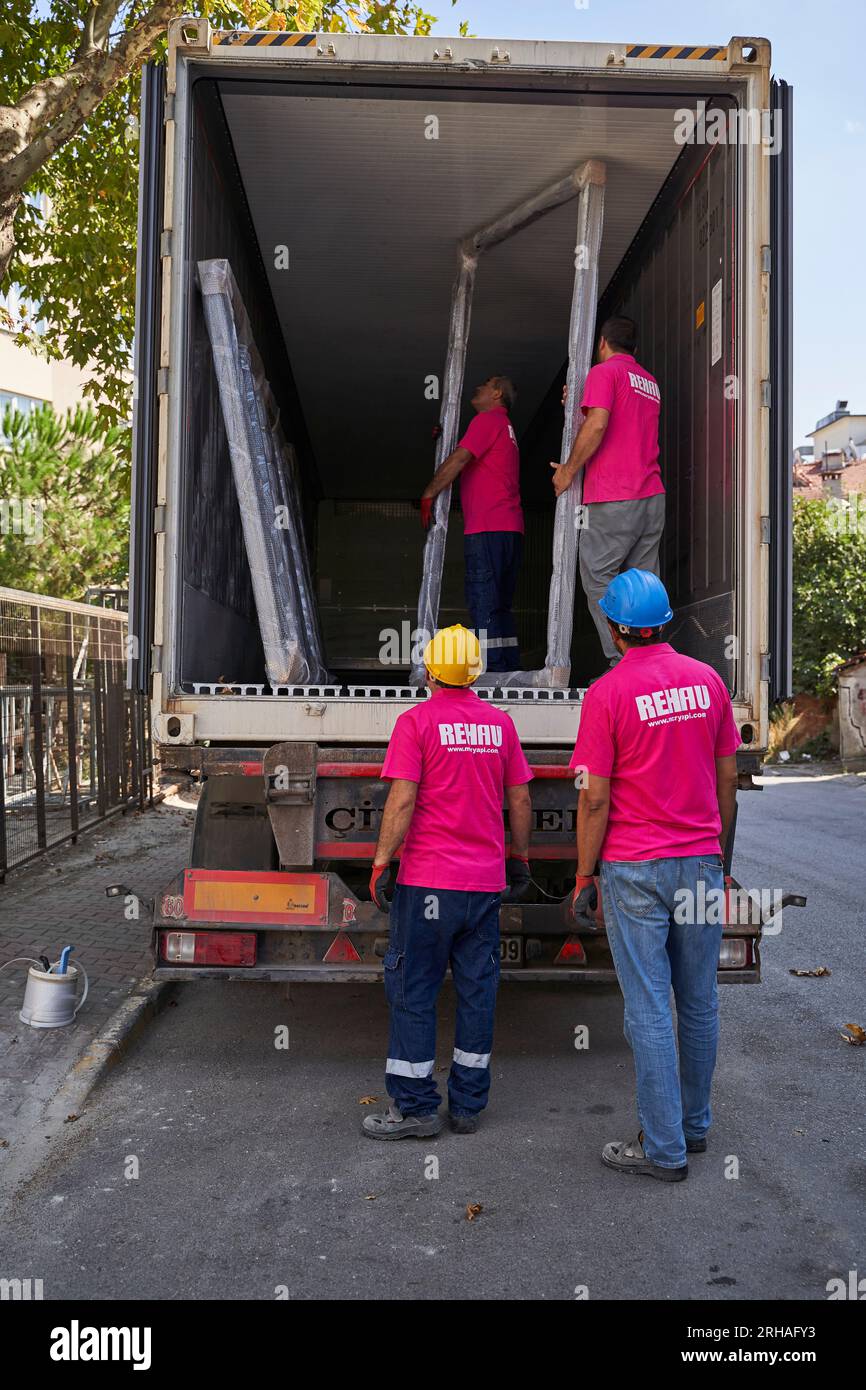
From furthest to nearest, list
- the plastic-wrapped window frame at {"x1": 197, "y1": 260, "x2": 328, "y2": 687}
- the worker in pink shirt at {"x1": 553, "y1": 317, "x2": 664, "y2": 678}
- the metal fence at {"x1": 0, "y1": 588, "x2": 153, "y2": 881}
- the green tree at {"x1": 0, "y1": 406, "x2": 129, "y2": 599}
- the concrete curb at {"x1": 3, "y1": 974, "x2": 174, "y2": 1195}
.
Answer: the green tree at {"x1": 0, "y1": 406, "x2": 129, "y2": 599} → the metal fence at {"x1": 0, "y1": 588, "x2": 153, "y2": 881} → the worker in pink shirt at {"x1": 553, "y1": 317, "x2": 664, "y2": 678} → the plastic-wrapped window frame at {"x1": 197, "y1": 260, "x2": 328, "y2": 687} → the concrete curb at {"x1": 3, "y1": 974, "x2": 174, "y2": 1195}

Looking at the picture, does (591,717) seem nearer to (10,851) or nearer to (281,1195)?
(281,1195)

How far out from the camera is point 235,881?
13.9ft

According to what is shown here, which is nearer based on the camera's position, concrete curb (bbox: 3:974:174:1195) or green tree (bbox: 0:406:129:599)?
concrete curb (bbox: 3:974:174:1195)

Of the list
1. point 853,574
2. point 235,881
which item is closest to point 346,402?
point 235,881

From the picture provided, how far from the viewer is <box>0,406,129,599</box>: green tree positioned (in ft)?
64.7

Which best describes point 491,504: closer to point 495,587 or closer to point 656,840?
point 495,587

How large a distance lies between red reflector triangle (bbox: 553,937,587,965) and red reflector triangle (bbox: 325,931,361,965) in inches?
30.5

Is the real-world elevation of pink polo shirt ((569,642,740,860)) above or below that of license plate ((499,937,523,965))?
above

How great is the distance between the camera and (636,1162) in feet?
11.9

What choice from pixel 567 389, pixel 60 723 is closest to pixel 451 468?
pixel 567 389

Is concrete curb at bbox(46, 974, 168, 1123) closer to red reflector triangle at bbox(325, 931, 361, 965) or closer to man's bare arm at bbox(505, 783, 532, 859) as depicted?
red reflector triangle at bbox(325, 931, 361, 965)

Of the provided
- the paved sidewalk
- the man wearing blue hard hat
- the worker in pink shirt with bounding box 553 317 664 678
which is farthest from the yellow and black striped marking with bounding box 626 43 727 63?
the paved sidewalk

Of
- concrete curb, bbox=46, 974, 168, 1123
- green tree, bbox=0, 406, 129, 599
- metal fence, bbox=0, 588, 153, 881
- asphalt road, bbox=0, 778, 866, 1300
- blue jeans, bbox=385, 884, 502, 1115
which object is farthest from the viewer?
green tree, bbox=0, 406, 129, 599

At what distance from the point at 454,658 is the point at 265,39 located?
8.49 feet
